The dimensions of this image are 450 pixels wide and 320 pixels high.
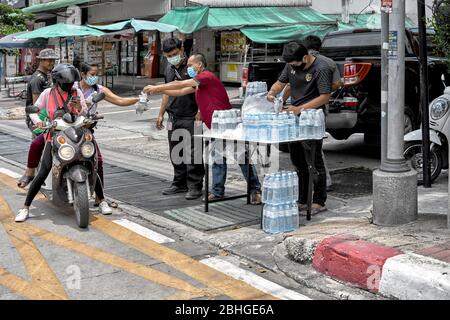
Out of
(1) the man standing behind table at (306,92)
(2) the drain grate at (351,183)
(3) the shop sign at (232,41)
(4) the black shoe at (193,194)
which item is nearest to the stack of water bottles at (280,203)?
(1) the man standing behind table at (306,92)

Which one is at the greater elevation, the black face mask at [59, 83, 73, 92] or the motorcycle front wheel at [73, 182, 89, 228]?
the black face mask at [59, 83, 73, 92]

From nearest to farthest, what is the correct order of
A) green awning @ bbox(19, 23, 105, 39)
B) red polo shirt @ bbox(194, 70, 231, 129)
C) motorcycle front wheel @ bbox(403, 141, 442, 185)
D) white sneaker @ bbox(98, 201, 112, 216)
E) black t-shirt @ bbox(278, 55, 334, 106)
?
black t-shirt @ bbox(278, 55, 334, 106) → white sneaker @ bbox(98, 201, 112, 216) → red polo shirt @ bbox(194, 70, 231, 129) → motorcycle front wheel @ bbox(403, 141, 442, 185) → green awning @ bbox(19, 23, 105, 39)

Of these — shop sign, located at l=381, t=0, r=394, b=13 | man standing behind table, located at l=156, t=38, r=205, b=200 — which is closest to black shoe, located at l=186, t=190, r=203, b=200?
man standing behind table, located at l=156, t=38, r=205, b=200

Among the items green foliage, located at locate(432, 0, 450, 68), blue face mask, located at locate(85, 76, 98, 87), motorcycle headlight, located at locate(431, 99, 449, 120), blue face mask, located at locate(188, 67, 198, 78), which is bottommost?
motorcycle headlight, located at locate(431, 99, 449, 120)

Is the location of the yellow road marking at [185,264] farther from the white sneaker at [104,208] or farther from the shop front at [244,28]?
the shop front at [244,28]

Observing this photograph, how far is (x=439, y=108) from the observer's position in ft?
25.9

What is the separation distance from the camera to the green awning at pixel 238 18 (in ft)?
68.2

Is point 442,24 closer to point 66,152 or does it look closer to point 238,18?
point 66,152

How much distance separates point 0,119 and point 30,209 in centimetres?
1194

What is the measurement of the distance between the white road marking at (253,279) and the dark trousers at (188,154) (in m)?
2.39

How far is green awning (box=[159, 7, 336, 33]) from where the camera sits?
68.2 feet

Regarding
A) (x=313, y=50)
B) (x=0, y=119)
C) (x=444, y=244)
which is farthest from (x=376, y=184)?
(x=0, y=119)

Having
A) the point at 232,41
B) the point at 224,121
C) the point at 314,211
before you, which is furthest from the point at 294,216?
the point at 232,41

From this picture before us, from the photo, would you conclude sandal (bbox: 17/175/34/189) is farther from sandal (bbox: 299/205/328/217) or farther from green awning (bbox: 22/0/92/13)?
green awning (bbox: 22/0/92/13)
